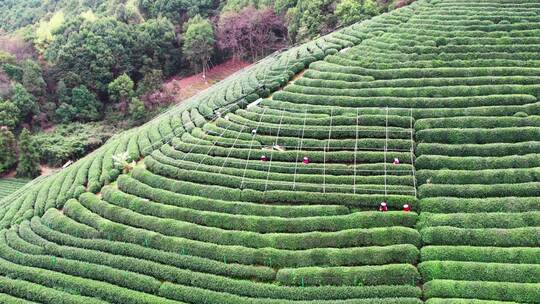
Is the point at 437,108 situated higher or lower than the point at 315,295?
higher

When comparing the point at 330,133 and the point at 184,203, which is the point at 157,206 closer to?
the point at 184,203

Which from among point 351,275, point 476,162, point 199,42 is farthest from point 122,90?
point 351,275

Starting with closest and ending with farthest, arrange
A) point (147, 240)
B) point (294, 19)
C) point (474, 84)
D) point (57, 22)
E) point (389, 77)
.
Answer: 1. point (147, 240)
2. point (474, 84)
3. point (389, 77)
4. point (294, 19)
5. point (57, 22)

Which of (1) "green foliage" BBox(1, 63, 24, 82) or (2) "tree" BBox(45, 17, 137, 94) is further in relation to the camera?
(2) "tree" BBox(45, 17, 137, 94)

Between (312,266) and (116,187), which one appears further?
(116,187)

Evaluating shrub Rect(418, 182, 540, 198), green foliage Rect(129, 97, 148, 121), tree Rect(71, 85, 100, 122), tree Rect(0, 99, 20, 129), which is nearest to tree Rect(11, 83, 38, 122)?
tree Rect(0, 99, 20, 129)

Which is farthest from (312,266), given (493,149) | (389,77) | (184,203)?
(389,77)

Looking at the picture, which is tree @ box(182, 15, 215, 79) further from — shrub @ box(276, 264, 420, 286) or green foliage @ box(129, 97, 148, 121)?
shrub @ box(276, 264, 420, 286)
